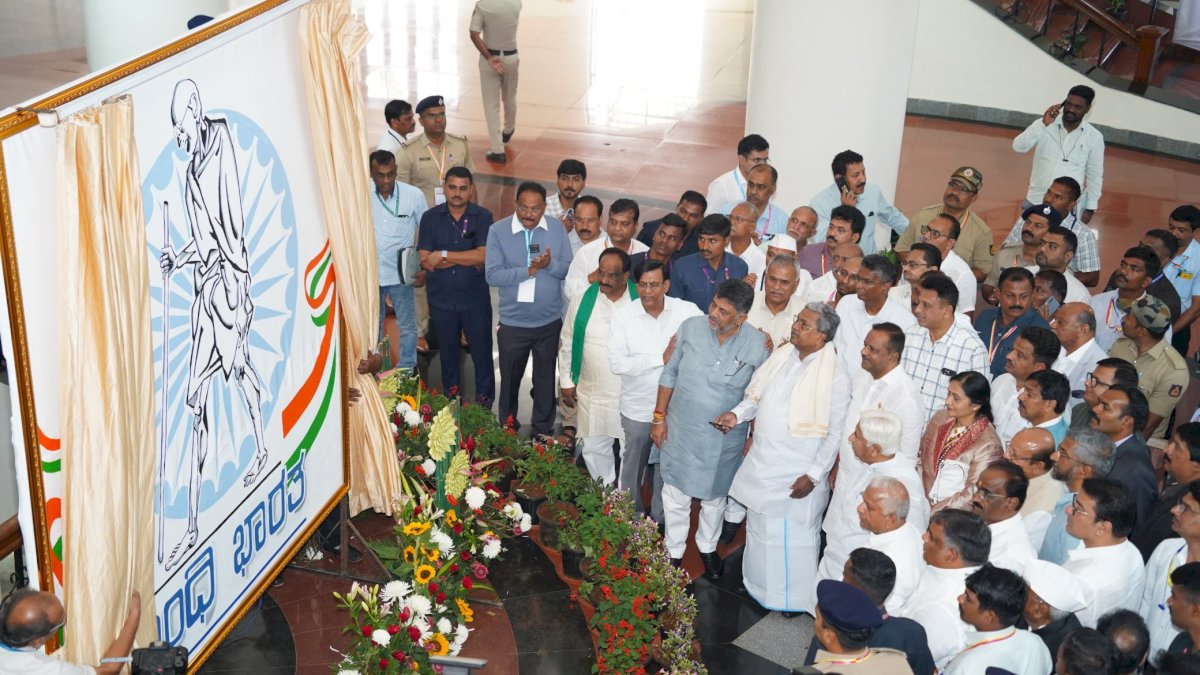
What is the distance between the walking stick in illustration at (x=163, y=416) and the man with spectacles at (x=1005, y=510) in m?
3.14

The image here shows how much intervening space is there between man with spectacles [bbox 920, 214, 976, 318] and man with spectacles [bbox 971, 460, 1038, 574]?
7.87 ft

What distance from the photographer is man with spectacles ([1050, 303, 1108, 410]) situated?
6.24 meters

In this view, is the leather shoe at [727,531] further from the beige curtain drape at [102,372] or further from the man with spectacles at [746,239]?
the beige curtain drape at [102,372]

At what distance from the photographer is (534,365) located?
757 cm

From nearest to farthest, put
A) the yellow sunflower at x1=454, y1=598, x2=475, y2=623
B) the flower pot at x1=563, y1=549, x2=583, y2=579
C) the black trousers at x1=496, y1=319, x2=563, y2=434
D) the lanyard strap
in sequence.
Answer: the yellow sunflower at x1=454, y1=598, x2=475, y2=623 → the flower pot at x1=563, y1=549, x2=583, y2=579 → the black trousers at x1=496, y1=319, x2=563, y2=434 → the lanyard strap

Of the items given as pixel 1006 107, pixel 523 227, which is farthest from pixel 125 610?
pixel 1006 107

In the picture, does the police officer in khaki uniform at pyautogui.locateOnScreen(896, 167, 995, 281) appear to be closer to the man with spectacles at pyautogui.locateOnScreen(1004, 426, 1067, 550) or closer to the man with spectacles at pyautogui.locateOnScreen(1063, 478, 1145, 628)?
the man with spectacles at pyautogui.locateOnScreen(1004, 426, 1067, 550)

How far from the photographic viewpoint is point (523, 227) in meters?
7.23

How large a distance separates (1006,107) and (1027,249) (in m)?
8.20

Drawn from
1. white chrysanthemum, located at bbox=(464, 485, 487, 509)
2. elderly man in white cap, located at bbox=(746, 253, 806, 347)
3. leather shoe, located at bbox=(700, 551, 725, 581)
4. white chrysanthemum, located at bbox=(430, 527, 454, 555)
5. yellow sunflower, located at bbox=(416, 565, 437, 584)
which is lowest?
leather shoe, located at bbox=(700, 551, 725, 581)

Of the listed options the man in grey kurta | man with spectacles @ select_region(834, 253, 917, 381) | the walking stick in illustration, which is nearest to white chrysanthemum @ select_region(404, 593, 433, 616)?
the walking stick in illustration

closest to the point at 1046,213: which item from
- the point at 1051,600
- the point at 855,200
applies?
the point at 855,200

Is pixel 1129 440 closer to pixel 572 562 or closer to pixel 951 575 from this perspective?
pixel 951 575

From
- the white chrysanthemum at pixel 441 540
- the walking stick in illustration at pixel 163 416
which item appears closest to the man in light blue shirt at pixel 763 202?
the white chrysanthemum at pixel 441 540
